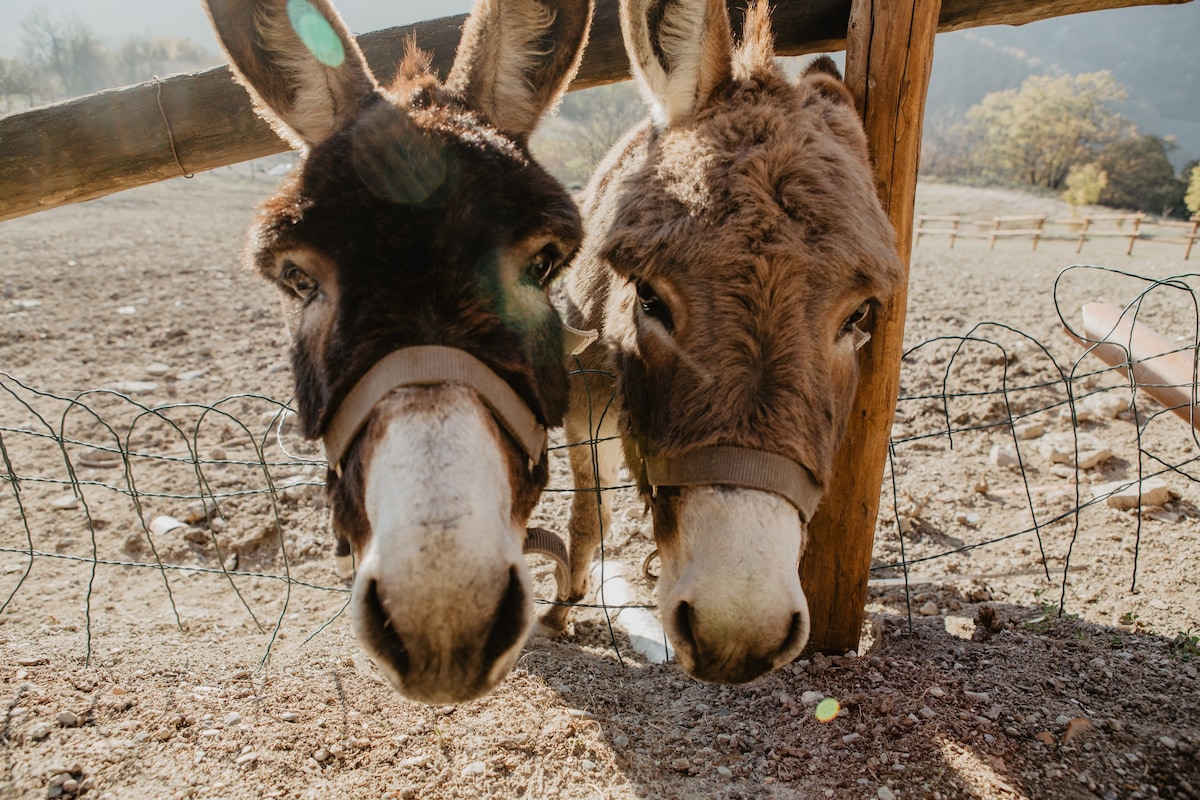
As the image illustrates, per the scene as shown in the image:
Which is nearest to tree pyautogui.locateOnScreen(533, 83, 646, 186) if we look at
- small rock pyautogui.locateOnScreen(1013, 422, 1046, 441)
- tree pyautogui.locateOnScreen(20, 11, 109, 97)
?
small rock pyautogui.locateOnScreen(1013, 422, 1046, 441)

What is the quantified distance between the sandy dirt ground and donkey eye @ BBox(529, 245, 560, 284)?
1334 mm

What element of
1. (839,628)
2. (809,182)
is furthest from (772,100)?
(839,628)

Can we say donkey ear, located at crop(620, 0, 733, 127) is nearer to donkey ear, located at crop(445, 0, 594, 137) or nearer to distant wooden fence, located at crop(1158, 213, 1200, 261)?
donkey ear, located at crop(445, 0, 594, 137)

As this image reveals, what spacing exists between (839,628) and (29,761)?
280 centimetres

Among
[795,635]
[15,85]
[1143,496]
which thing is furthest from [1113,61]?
[795,635]

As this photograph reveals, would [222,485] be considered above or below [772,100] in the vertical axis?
below

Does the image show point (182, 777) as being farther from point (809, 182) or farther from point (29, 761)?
point (809, 182)

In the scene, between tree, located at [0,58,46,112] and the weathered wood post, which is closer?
the weathered wood post

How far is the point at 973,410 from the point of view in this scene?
16.9 feet

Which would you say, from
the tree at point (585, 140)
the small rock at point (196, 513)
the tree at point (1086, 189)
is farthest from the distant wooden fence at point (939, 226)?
the small rock at point (196, 513)

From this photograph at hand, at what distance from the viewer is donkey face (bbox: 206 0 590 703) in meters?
1.20

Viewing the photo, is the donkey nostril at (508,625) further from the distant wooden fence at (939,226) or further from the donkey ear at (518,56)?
the distant wooden fence at (939,226)

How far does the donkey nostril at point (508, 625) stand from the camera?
127cm

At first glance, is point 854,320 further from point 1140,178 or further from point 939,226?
point 1140,178
